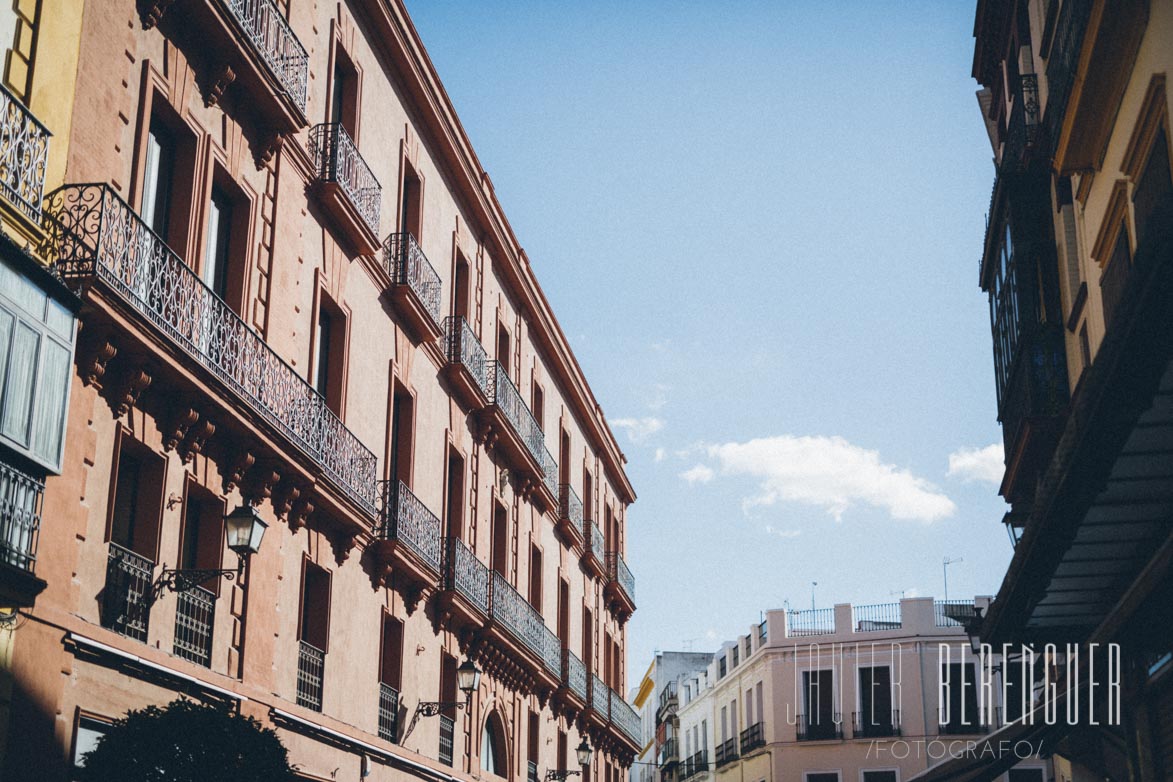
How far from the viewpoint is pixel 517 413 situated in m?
25.8

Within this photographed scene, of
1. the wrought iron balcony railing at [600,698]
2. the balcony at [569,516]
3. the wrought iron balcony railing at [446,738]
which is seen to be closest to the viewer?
the wrought iron balcony railing at [446,738]

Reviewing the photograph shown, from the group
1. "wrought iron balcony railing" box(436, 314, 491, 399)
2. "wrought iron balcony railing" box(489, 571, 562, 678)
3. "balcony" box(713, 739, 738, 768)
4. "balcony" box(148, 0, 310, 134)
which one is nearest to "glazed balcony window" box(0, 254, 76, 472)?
"balcony" box(148, 0, 310, 134)

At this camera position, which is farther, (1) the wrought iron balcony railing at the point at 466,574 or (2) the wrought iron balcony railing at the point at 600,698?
(2) the wrought iron balcony railing at the point at 600,698

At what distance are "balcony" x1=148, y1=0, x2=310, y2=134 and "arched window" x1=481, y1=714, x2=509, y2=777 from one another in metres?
12.3

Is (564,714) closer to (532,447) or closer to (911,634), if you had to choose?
(532,447)

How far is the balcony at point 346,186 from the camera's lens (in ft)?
54.0

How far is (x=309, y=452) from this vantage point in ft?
49.2

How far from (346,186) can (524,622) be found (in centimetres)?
1068

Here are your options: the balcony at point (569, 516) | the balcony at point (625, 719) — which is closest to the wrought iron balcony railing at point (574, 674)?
the balcony at point (569, 516)

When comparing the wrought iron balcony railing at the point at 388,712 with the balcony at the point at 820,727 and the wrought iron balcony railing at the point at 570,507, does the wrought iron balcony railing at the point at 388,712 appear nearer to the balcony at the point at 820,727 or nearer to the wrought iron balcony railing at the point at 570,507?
the wrought iron balcony railing at the point at 570,507

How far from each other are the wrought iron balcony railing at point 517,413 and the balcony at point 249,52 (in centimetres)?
910

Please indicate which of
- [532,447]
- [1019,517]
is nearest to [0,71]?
[1019,517]

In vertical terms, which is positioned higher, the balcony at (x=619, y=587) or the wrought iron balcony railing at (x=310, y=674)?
the balcony at (x=619, y=587)

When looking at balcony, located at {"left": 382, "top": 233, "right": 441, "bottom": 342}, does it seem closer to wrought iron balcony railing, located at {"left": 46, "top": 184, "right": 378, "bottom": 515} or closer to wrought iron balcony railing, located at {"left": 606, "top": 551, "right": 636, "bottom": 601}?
wrought iron balcony railing, located at {"left": 46, "top": 184, "right": 378, "bottom": 515}
